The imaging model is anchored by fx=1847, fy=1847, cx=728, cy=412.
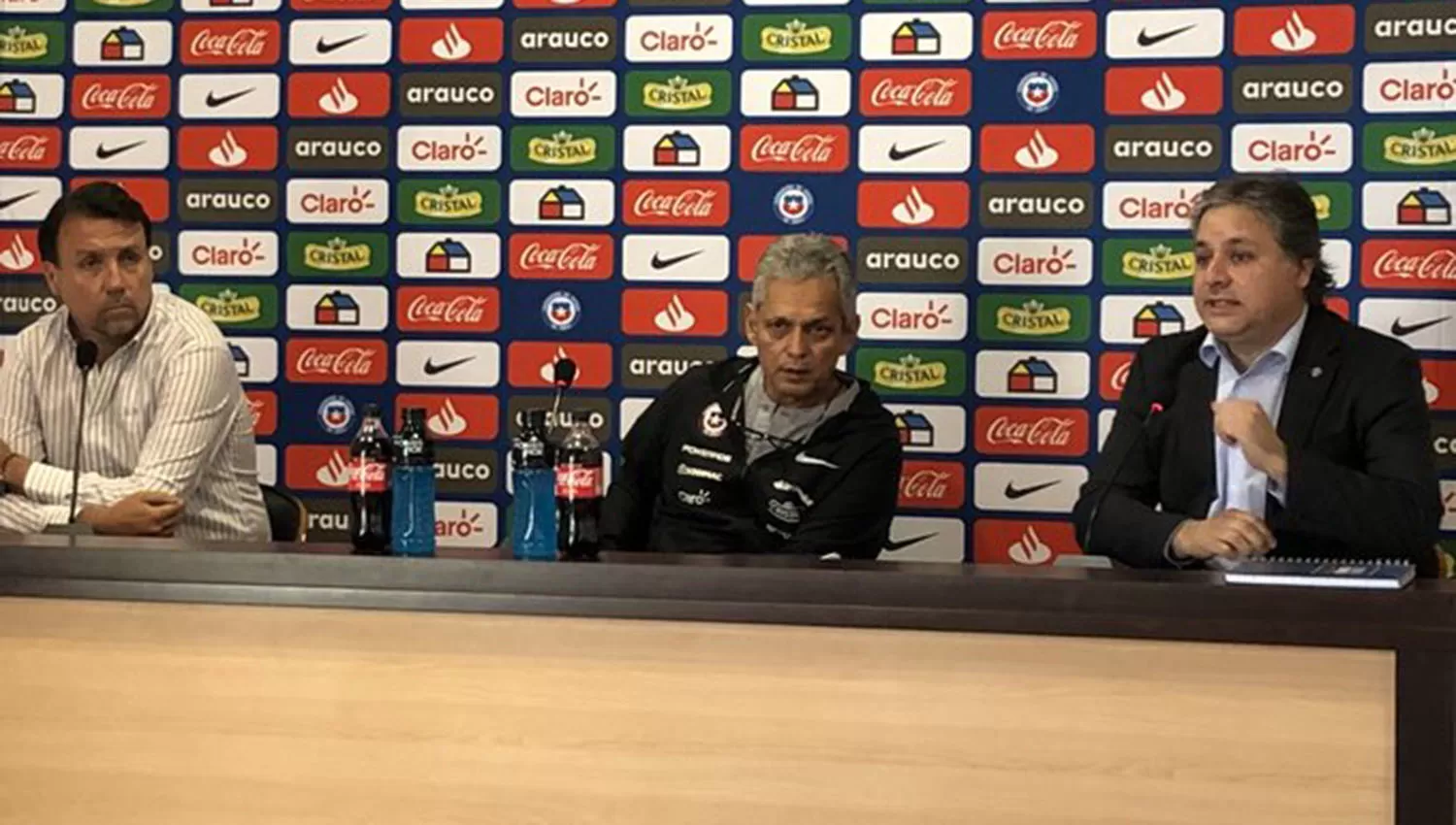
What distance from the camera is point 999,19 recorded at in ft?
14.3

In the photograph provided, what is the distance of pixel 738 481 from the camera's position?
3.72m

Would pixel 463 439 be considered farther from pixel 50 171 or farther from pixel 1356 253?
pixel 1356 253

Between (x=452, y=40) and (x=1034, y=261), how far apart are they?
1.57 metres

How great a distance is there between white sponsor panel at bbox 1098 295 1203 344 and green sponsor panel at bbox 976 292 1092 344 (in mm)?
49

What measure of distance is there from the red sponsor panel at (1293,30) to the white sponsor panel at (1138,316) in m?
0.60

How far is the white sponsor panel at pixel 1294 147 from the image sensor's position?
4.21 metres

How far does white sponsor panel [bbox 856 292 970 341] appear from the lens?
439 cm

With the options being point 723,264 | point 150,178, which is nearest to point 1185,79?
point 723,264

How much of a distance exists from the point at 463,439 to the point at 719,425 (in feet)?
3.70

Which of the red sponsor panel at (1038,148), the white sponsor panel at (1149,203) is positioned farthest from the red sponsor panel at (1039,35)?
the white sponsor panel at (1149,203)

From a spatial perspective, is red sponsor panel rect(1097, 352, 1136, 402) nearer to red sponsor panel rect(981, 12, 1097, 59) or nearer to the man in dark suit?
red sponsor panel rect(981, 12, 1097, 59)

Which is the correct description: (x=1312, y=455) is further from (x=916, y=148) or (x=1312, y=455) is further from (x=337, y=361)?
(x=337, y=361)

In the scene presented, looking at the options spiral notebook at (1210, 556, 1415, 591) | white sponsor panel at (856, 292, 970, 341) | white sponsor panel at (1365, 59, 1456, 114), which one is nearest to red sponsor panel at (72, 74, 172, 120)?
white sponsor panel at (856, 292, 970, 341)

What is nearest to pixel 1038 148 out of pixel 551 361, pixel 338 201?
pixel 551 361
